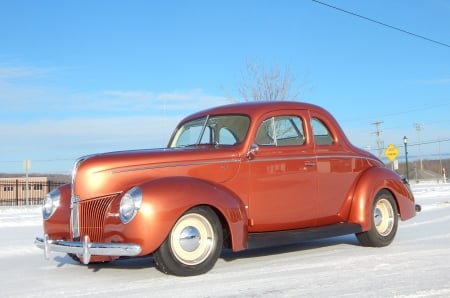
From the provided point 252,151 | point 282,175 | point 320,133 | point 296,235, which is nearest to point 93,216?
point 252,151

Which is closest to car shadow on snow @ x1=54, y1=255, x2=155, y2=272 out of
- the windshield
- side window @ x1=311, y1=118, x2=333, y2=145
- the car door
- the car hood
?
the car hood

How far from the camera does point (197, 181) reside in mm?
5438

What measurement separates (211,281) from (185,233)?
52cm

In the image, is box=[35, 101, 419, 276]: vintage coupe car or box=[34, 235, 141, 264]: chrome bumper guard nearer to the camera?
box=[34, 235, 141, 264]: chrome bumper guard

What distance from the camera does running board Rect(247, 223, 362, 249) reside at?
Result: 577cm

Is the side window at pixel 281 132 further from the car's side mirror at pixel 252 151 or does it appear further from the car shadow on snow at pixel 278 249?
the car shadow on snow at pixel 278 249

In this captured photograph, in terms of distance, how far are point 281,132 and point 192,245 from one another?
1969 mm

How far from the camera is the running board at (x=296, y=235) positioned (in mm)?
5766

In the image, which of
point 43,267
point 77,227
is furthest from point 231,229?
point 43,267

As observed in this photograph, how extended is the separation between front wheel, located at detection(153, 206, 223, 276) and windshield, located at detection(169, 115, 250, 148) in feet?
3.79

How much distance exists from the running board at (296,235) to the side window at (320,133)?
1.04 m

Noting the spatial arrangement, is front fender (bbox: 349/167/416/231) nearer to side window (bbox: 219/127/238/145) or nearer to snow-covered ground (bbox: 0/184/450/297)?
snow-covered ground (bbox: 0/184/450/297)

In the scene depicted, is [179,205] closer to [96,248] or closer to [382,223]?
[96,248]

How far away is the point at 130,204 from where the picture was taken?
503cm
